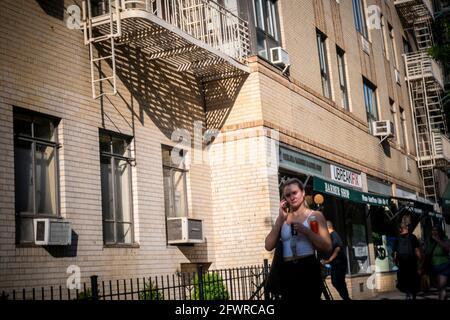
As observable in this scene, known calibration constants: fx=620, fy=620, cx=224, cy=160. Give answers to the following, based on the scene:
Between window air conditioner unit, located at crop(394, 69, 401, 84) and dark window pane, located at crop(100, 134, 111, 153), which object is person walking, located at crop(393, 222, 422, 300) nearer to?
dark window pane, located at crop(100, 134, 111, 153)

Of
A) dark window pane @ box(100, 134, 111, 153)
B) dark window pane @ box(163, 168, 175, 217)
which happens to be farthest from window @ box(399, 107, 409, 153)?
dark window pane @ box(100, 134, 111, 153)

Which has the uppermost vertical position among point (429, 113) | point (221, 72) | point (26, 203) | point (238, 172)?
point (429, 113)

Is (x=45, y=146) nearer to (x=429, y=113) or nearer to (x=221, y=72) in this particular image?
(x=221, y=72)

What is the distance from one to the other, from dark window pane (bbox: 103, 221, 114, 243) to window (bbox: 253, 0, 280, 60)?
18.2 feet

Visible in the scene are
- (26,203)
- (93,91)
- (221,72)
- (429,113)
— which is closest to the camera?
(26,203)

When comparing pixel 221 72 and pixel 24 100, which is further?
pixel 221 72

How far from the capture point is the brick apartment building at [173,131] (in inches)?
349

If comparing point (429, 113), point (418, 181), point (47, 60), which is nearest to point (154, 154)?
point (47, 60)

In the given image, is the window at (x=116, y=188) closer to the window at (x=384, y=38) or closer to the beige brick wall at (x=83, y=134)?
the beige brick wall at (x=83, y=134)

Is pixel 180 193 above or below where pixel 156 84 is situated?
below

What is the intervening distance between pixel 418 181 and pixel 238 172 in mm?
15704

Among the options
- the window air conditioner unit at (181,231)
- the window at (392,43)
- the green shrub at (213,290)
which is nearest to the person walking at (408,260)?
the green shrub at (213,290)

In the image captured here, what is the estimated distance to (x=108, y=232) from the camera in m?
10.2

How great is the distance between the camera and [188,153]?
12.6m
